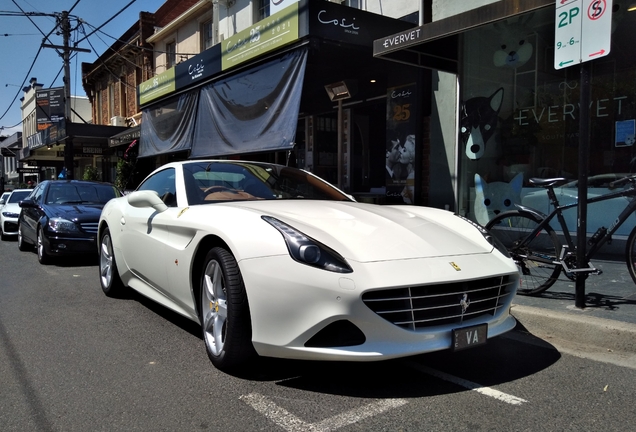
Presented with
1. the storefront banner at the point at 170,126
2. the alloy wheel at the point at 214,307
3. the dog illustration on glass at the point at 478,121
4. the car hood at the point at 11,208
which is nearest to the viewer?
the alloy wheel at the point at 214,307

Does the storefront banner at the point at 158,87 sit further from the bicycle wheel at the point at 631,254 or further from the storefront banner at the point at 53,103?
the storefront banner at the point at 53,103

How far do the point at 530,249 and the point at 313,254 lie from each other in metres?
3.04

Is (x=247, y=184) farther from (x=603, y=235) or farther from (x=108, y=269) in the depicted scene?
(x=603, y=235)

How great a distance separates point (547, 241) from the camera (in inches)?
196

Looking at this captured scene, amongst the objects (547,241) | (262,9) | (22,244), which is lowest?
(22,244)

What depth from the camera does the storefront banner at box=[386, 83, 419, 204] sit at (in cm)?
918

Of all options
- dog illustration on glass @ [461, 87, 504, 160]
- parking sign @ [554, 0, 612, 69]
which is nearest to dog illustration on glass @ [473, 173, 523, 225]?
dog illustration on glass @ [461, 87, 504, 160]

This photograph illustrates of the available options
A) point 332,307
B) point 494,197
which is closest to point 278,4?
point 494,197

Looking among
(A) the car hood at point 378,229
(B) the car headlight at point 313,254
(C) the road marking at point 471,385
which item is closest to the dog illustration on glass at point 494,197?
(A) the car hood at point 378,229

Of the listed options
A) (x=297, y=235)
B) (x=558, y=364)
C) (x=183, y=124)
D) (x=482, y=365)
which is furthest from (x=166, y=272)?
(x=183, y=124)

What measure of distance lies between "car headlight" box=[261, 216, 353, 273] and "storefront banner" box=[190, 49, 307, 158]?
5.09m

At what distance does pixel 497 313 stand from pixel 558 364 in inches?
28.6

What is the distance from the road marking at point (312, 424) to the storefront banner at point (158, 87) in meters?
10.3

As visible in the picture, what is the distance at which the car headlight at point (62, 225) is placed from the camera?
8.09 metres
